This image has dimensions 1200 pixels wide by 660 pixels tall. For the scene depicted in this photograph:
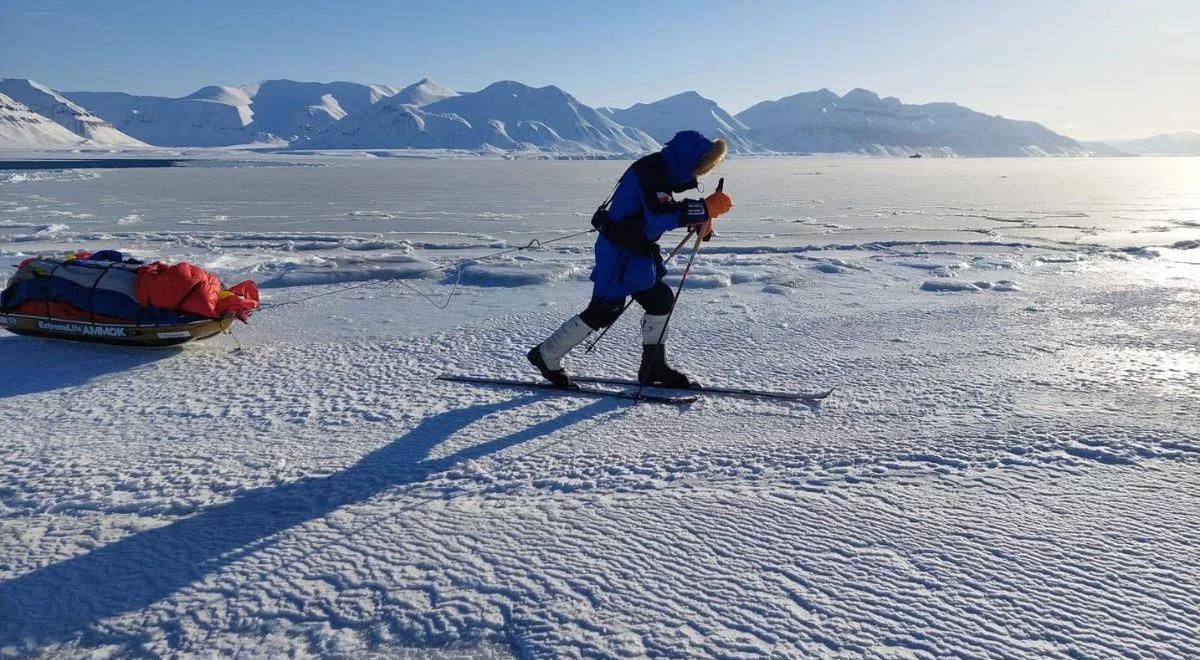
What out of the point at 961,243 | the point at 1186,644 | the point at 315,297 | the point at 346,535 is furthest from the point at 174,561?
the point at 961,243

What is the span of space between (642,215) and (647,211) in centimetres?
4

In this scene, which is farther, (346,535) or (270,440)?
(270,440)

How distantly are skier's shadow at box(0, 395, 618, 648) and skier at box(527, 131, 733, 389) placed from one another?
0.83 m

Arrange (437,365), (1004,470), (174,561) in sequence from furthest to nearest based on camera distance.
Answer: (437,365), (1004,470), (174,561)

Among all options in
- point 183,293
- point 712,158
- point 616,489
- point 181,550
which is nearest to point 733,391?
point 712,158

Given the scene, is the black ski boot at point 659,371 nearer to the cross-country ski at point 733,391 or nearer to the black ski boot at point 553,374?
the cross-country ski at point 733,391

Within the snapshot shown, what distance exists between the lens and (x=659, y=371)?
396 cm

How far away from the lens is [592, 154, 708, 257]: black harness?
3580 millimetres

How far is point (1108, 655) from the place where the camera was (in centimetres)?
179

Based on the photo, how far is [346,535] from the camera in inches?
94.7

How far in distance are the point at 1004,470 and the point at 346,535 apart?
93.2 inches

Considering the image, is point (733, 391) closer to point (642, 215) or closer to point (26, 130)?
point (642, 215)

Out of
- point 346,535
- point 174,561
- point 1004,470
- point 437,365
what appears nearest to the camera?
point 174,561

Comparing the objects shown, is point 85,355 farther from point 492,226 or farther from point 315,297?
point 492,226
